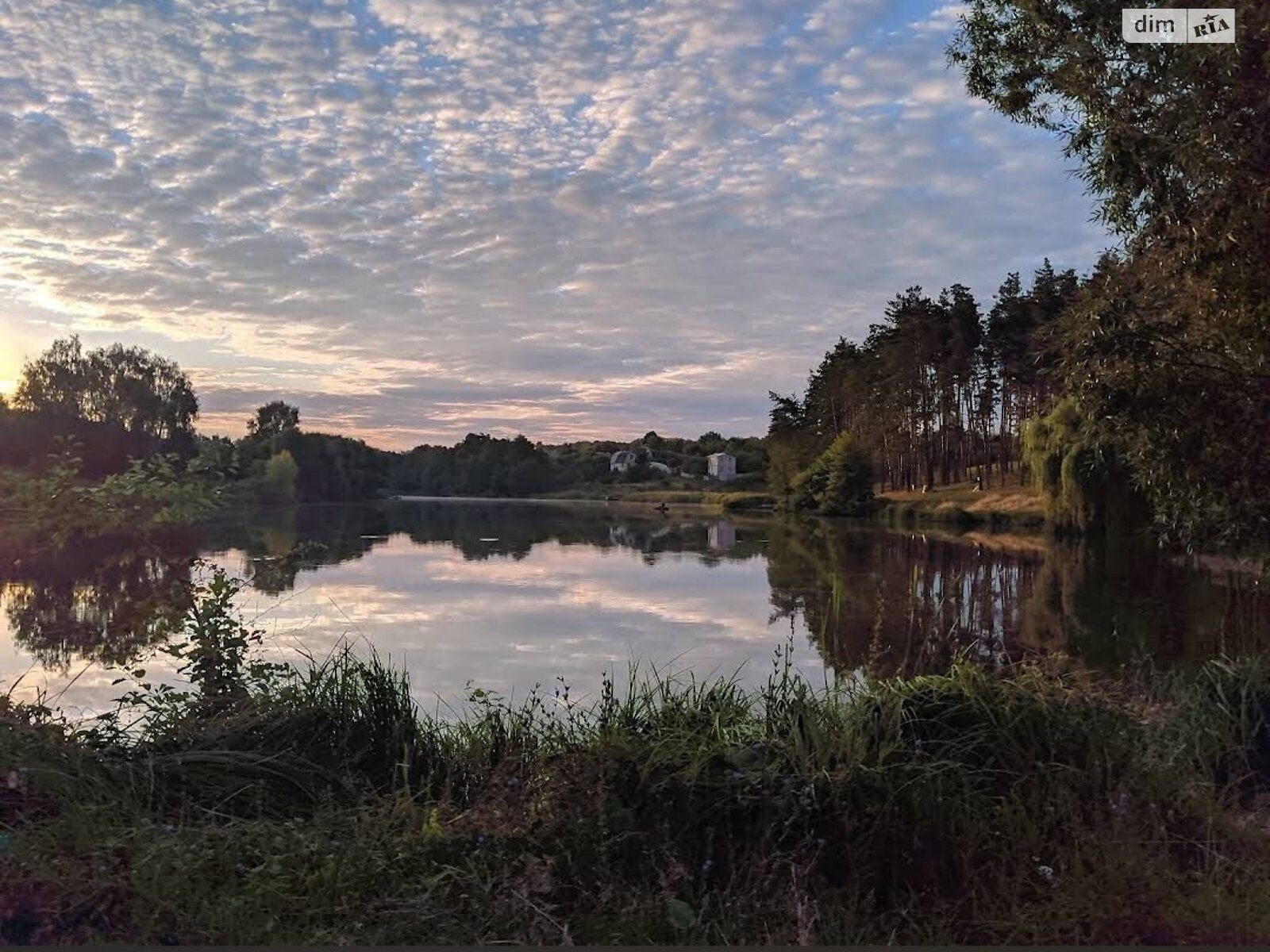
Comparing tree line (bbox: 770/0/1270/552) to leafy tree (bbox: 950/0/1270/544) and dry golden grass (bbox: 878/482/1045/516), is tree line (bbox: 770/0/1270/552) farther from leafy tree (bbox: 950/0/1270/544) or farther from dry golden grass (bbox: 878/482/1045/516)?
dry golden grass (bbox: 878/482/1045/516)

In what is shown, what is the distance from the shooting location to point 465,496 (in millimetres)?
111625

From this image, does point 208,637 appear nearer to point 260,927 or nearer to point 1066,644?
point 260,927

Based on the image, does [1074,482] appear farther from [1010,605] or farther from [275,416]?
[275,416]

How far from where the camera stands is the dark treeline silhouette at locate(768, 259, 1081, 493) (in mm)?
46844

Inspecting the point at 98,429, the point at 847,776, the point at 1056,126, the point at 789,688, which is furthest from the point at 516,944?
the point at 98,429

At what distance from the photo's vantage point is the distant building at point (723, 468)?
3874 inches

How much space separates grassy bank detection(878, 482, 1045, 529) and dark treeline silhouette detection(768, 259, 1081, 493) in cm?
319

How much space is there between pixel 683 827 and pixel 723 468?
96.3m

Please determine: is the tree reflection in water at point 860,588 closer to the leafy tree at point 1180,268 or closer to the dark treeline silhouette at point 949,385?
the leafy tree at point 1180,268

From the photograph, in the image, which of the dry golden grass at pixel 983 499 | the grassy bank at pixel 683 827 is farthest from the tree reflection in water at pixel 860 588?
the dry golden grass at pixel 983 499

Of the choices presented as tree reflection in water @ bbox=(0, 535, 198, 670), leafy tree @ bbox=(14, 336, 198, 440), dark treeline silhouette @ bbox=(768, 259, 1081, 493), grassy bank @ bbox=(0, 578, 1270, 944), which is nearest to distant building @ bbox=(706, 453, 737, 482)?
dark treeline silhouette @ bbox=(768, 259, 1081, 493)

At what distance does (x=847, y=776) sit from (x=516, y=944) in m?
1.58

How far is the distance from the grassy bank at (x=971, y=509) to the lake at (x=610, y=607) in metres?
8.21

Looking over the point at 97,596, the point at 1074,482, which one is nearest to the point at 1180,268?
the point at 97,596
